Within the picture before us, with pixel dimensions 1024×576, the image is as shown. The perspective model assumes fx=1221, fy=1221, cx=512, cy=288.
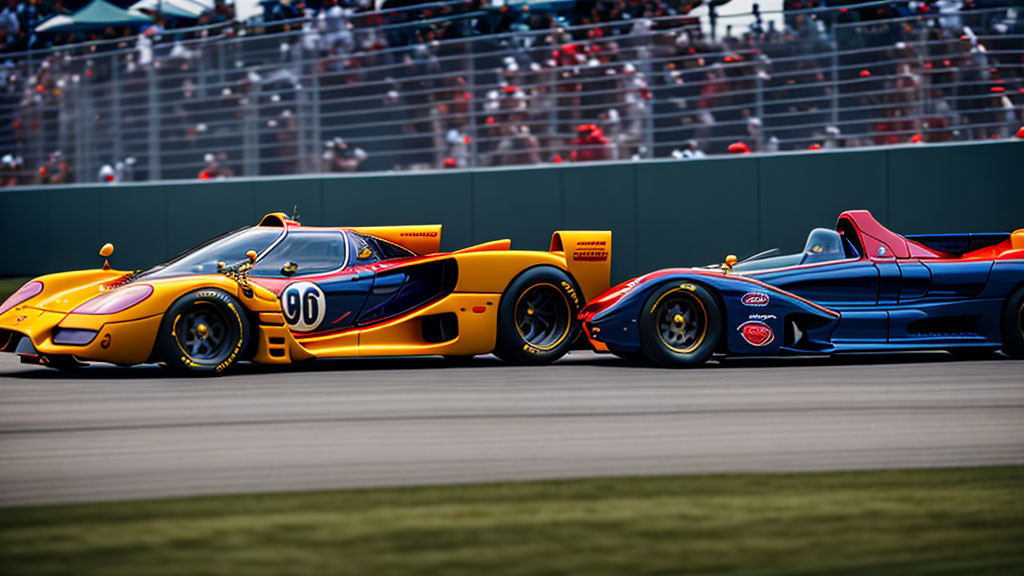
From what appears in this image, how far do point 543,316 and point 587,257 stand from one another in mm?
580

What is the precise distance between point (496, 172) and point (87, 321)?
260 inches

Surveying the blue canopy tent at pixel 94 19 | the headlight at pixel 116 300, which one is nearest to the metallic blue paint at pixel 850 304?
the headlight at pixel 116 300

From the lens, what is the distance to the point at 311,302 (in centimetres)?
837

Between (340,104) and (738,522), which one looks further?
(340,104)

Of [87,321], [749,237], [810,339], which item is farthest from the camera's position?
[749,237]

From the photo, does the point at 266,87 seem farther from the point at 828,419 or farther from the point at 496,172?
the point at 828,419

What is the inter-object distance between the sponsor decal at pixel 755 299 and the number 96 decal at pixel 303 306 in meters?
2.89

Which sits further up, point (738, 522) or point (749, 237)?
point (749, 237)

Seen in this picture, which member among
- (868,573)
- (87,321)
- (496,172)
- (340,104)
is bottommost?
(868,573)

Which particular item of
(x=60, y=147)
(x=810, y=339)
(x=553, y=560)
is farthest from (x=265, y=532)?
(x=60, y=147)

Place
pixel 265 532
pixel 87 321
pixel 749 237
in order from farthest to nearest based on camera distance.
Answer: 1. pixel 749 237
2. pixel 87 321
3. pixel 265 532

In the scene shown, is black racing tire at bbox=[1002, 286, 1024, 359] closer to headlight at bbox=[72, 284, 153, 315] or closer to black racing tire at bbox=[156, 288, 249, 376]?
black racing tire at bbox=[156, 288, 249, 376]

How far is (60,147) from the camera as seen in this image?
16.1 metres

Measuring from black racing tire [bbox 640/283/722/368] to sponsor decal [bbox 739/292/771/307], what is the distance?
0.62ft
